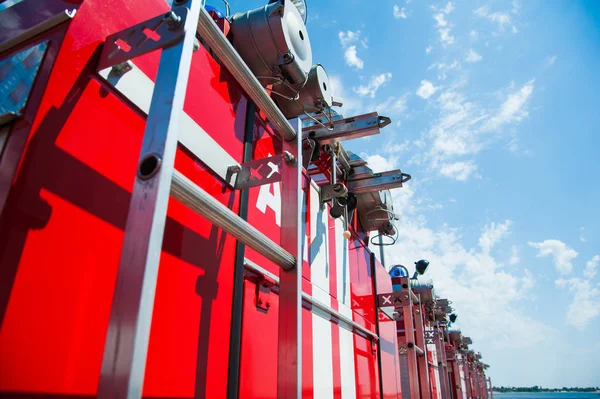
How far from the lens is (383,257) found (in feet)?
16.8

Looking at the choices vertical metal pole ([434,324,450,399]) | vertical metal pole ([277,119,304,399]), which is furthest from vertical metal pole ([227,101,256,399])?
vertical metal pole ([434,324,450,399])

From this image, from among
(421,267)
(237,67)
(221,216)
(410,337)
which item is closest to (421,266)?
(421,267)

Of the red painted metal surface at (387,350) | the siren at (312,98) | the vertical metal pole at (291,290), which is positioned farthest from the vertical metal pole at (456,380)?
the vertical metal pole at (291,290)

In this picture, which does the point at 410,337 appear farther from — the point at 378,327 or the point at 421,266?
the point at 421,266

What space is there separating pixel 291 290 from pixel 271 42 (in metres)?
1.20

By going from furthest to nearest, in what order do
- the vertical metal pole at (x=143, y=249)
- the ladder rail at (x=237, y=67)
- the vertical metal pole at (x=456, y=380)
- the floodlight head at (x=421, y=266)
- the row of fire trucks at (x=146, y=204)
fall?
the vertical metal pole at (x=456, y=380) → the floodlight head at (x=421, y=266) → the ladder rail at (x=237, y=67) → the row of fire trucks at (x=146, y=204) → the vertical metal pole at (x=143, y=249)

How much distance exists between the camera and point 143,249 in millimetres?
672

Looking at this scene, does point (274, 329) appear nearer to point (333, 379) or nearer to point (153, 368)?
point (153, 368)

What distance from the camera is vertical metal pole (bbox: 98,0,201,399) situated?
24.0 inches

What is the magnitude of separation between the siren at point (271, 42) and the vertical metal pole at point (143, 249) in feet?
3.78

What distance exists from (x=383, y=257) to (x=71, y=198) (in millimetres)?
4522

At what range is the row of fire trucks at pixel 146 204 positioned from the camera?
29.6 inches

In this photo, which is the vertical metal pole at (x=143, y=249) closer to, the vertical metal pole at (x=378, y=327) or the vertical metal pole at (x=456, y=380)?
the vertical metal pole at (x=378, y=327)

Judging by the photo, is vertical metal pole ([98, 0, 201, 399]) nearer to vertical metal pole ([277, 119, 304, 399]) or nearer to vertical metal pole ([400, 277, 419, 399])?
vertical metal pole ([277, 119, 304, 399])
